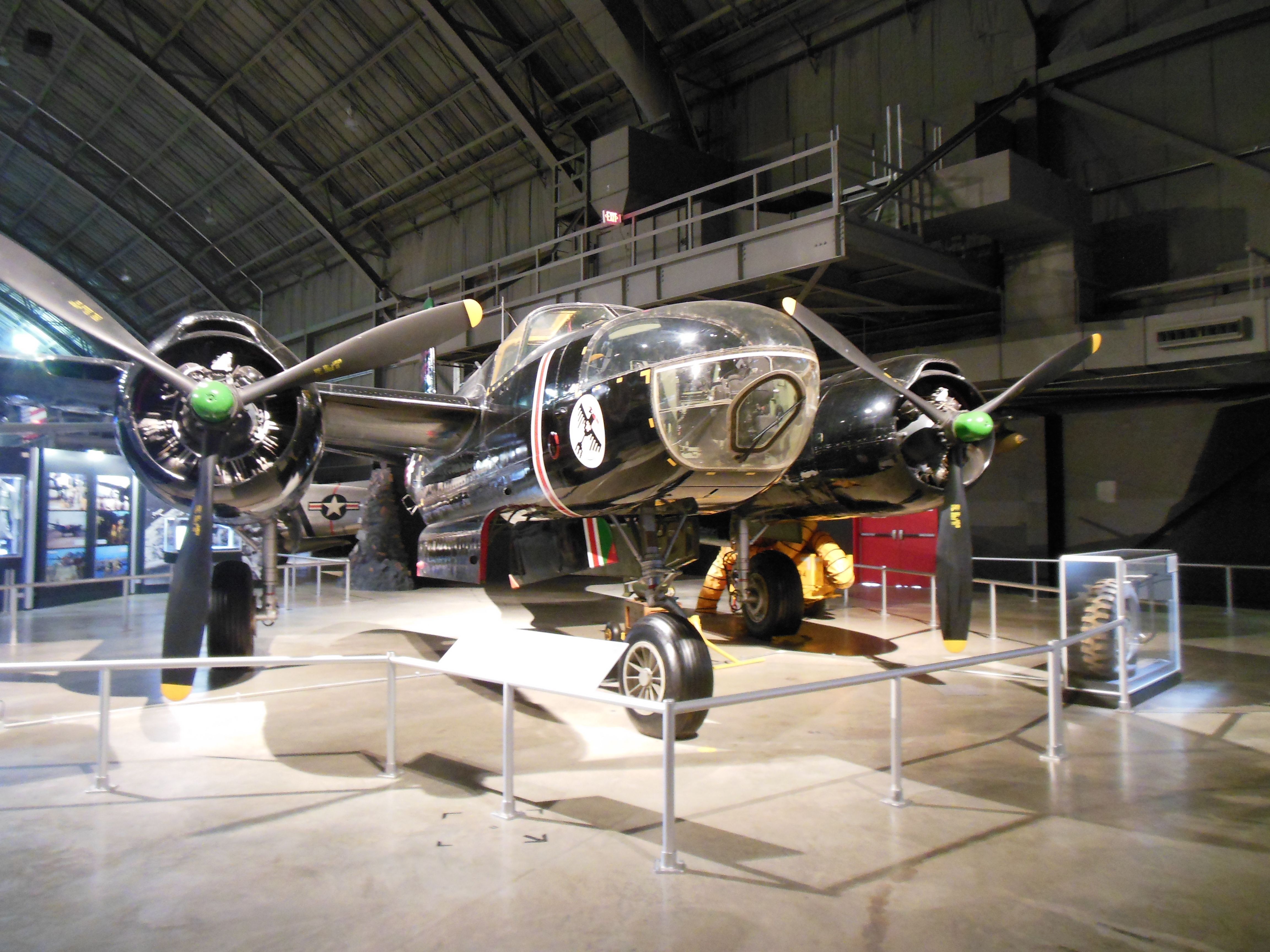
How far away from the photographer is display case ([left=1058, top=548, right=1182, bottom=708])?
6770 millimetres

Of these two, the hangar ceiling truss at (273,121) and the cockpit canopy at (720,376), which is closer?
the cockpit canopy at (720,376)

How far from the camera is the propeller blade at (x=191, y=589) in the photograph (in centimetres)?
515

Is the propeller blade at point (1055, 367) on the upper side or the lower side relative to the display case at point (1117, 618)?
upper

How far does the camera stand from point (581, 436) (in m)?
6.00

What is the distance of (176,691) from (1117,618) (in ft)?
23.8

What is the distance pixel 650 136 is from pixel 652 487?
1256cm

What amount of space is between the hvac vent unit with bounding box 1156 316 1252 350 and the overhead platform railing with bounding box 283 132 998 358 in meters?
3.25

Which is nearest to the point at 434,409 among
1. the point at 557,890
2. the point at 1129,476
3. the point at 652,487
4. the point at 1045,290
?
the point at 652,487

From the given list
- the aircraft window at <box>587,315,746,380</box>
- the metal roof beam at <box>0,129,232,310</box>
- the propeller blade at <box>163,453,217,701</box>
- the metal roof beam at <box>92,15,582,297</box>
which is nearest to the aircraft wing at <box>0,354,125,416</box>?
the propeller blade at <box>163,453,217,701</box>

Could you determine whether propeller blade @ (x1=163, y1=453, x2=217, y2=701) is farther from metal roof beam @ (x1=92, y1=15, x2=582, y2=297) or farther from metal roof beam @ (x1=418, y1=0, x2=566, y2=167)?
metal roof beam @ (x1=92, y1=15, x2=582, y2=297)

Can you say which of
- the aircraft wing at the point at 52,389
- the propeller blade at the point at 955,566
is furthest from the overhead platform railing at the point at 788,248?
the aircraft wing at the point at 52,389

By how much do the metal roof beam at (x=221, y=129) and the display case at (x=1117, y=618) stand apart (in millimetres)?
24427

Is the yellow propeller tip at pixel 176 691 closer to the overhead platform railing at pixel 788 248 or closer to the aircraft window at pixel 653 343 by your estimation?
the aircraft window at pixel 653 343

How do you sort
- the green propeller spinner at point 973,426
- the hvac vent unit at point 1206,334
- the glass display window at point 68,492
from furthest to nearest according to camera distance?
1. the glass display window at point 68,492
2. the hvac vent unit at point 1206,334
3. the green propeller spinner at point 973,426
